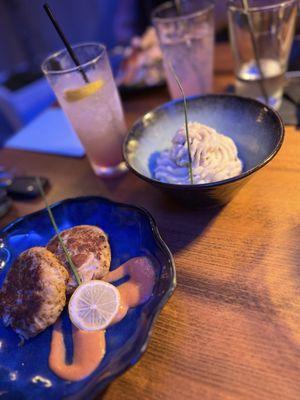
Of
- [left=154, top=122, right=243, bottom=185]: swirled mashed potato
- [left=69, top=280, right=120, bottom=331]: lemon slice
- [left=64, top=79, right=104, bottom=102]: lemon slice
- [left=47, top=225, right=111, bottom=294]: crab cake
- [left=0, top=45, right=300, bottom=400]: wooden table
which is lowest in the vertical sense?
[left=0, top=45, right=300, bottom=400]: wooden table

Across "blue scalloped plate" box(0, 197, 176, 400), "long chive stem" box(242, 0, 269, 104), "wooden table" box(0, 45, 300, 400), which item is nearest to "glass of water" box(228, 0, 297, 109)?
"long chive stem" box(242, 0, 269, 104)

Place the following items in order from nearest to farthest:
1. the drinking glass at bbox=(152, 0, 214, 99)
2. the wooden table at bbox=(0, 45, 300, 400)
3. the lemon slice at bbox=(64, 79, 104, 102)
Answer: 1. the wooden table at bbox=(0, 45, 300, 400)
2. the lemon slice at bbox=(64, 79, 104, 102)
3. the drinking glass at bbox=(152, 0, 214, 99)

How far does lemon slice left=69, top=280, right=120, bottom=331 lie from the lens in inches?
28.2

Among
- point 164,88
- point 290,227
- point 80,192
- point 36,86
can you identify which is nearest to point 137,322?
point 290,227

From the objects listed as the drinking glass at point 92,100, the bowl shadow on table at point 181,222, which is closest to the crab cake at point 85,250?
the bowl shadow on table at point 181,222

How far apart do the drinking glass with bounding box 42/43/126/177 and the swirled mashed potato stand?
0.29 meters

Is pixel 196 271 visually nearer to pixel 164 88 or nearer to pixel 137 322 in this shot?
pixel 137 322

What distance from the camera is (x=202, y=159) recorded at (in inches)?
35.5

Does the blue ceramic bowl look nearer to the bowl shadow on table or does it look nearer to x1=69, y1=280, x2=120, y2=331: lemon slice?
the bowl shadow on table

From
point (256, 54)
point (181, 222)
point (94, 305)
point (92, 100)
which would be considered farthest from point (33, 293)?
point (256, 54)

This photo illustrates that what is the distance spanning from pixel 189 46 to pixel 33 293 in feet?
3.50

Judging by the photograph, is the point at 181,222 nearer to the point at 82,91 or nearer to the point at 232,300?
the point at 232,300

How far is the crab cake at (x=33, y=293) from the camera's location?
730mm

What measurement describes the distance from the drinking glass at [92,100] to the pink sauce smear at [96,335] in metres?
0.49
